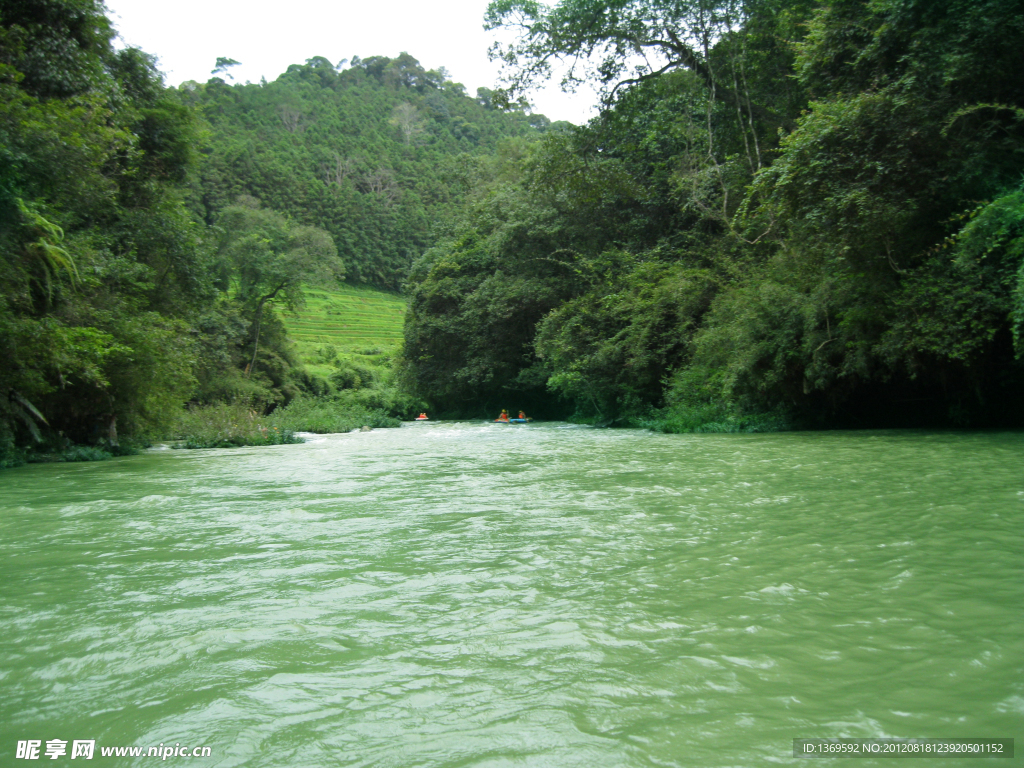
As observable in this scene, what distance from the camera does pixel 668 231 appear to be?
22.9 metres

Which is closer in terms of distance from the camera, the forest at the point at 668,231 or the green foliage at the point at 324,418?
the forest at the point at 668,231

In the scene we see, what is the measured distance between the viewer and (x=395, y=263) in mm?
76875

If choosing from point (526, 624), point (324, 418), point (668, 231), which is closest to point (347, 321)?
point (324, 418)

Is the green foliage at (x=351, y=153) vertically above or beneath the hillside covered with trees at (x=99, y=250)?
above

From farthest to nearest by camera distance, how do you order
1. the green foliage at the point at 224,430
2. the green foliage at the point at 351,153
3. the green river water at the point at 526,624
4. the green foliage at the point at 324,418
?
1. the green foliage at the point at 351,153
2. the green foliage at the point at 324,418
3. the green foliage at the point at 224,430
4. the green river water at the point at 526,624

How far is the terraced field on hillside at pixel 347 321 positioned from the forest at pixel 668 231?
2189cm

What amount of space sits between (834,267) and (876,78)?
11.5ft

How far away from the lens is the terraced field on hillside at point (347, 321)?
174 feet

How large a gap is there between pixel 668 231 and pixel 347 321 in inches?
1673

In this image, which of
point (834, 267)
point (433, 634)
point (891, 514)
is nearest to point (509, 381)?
point (834, 267)

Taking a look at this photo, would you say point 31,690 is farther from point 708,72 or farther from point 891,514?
point 708,72

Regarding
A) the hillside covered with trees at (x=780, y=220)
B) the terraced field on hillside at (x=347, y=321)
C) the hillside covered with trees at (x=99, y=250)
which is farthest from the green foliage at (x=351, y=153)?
the hillside covered with trees at (x=99, y=250)

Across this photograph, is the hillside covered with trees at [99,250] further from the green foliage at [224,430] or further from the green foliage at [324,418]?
the green foliage at [324,418]

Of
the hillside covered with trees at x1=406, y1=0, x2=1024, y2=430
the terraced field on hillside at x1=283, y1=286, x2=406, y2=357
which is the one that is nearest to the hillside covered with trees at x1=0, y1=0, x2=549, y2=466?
the hillside covered with trees at x1=406, y1=0, x2=1024, y2=430
